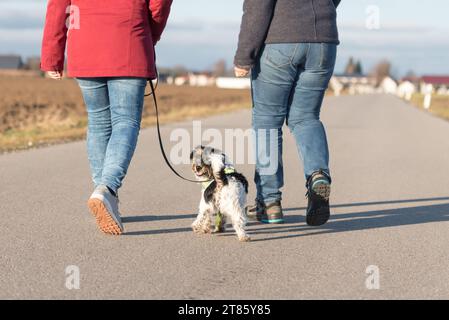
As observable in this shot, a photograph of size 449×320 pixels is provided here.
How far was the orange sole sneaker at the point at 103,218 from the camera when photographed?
5.14 m

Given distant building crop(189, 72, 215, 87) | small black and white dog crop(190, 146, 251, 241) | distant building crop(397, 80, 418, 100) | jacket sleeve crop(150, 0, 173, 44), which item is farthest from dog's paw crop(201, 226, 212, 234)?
distant building crop(189, 72, 215, 87)

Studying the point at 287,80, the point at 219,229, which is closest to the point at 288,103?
the point at 287,80

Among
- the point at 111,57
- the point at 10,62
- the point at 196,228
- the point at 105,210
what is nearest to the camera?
the point at 105,210

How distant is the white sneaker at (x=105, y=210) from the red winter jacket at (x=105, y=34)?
0.84 m

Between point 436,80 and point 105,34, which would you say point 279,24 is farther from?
A: point 436,80

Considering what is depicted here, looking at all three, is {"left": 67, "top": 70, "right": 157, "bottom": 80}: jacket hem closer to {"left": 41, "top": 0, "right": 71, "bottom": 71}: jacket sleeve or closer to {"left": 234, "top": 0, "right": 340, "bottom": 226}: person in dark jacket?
{"left": 41, "top": 0, "right": 71, "bottom": 71}: jacket sleeve

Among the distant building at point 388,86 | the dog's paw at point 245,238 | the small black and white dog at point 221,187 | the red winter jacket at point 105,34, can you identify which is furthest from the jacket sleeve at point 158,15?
the distant building at point 388,86

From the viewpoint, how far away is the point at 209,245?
5.16 metres

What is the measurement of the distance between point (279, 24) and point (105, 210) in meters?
1.84

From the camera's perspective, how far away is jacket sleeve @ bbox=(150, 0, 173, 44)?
5441 mm

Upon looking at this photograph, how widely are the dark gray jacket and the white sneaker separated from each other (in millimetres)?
1337
